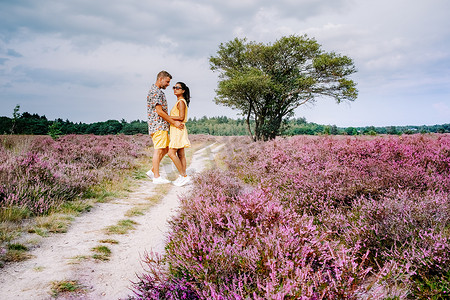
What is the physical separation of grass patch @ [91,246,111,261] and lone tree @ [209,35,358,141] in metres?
18.1

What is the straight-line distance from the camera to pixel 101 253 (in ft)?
9.87

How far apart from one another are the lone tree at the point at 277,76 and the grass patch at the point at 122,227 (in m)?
17.1

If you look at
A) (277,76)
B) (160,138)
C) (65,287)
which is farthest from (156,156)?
(277,76)

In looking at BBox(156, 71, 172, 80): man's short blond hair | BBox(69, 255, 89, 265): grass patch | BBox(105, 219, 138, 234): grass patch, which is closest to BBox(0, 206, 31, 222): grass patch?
BBox(105, 219, 138, 234): grass patch

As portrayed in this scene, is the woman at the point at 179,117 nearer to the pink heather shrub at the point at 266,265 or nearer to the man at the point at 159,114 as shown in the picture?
the man at the point at 159,114

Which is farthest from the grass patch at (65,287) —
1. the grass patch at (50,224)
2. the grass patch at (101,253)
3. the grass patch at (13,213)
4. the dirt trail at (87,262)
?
the grass patch at (13,213)

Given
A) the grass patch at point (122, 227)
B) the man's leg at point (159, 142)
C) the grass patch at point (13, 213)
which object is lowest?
the grass patch at point (122, 227)

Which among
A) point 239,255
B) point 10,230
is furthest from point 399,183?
point 10,230

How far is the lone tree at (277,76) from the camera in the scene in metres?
21.2

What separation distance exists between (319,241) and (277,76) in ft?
74.6

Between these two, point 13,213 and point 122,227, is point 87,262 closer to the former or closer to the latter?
point 122,227

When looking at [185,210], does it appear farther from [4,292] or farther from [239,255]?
[4,292]

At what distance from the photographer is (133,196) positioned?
242 inches

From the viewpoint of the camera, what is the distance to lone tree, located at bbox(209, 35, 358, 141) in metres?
21.2
